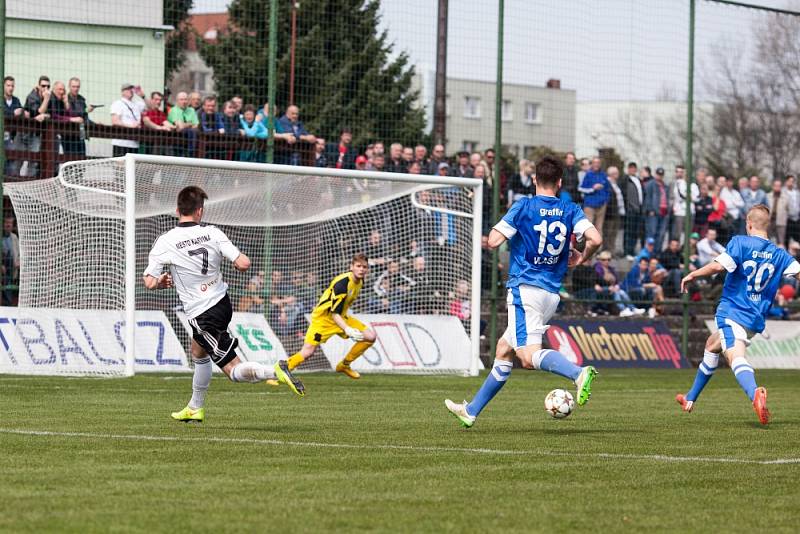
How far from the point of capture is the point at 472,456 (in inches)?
354

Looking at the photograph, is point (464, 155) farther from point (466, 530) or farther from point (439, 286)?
point (466, 530)

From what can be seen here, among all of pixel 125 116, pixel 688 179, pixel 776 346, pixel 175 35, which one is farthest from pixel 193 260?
pixel 776 346

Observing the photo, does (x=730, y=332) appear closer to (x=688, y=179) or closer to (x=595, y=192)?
(x=595, y=192)

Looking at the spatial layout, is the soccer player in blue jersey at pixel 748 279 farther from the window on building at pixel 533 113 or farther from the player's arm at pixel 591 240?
the window on building at pixel 533 113

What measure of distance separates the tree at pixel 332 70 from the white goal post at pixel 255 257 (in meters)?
1.94

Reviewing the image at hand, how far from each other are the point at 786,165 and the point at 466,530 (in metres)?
38.5

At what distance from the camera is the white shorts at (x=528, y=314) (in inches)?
422

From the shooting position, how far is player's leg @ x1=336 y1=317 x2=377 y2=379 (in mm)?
18797

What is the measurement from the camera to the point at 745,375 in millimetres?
12273

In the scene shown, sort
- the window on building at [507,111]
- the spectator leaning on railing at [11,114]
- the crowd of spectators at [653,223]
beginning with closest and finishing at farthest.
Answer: the spectator leaning on railing at [11,114]
the crowd of spectators at [653,223]
the window on building at [507,111]

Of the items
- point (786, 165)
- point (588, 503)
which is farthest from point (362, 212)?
point (786, 165)

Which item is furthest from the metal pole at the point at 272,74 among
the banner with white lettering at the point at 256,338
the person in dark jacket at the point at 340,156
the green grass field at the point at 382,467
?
the green grass field at the point at 382,467

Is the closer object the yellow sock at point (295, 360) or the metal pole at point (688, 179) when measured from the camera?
the yellow sock at point (295, 360)

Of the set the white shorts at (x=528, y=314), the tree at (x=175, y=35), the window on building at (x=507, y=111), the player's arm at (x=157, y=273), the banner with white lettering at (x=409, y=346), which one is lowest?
the banner with white lettering at (x=409, y=346)
